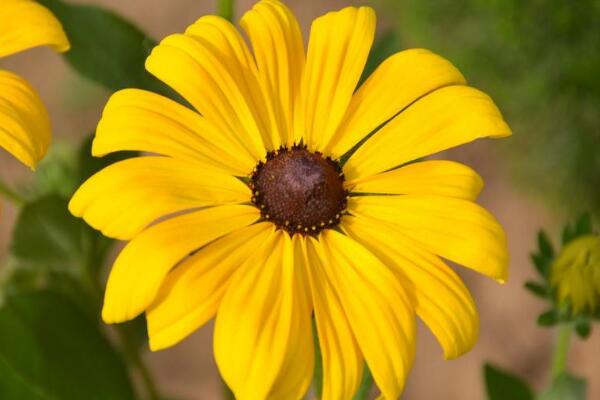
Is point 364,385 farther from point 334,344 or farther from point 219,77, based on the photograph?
point 219,77

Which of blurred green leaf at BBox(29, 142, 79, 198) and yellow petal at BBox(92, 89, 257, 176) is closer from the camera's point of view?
yellow petal at BBox(92, 89, 257, 176)

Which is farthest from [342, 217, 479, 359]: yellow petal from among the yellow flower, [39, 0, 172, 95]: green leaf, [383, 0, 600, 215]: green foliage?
[383, 0, 600, 215]: green foliage

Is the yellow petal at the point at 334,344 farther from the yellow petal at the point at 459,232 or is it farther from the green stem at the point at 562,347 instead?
the green stem at the point at 562,347

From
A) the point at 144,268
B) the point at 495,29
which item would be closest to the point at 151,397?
the point at 144,268

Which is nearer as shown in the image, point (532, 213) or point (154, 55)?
point (154, 55)

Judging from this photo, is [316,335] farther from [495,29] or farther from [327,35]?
[495,29]

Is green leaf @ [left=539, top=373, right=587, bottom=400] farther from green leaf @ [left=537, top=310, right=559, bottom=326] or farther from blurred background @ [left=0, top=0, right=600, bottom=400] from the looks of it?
blurred background @ [left=0, top=0, right=600, bottom=400]
